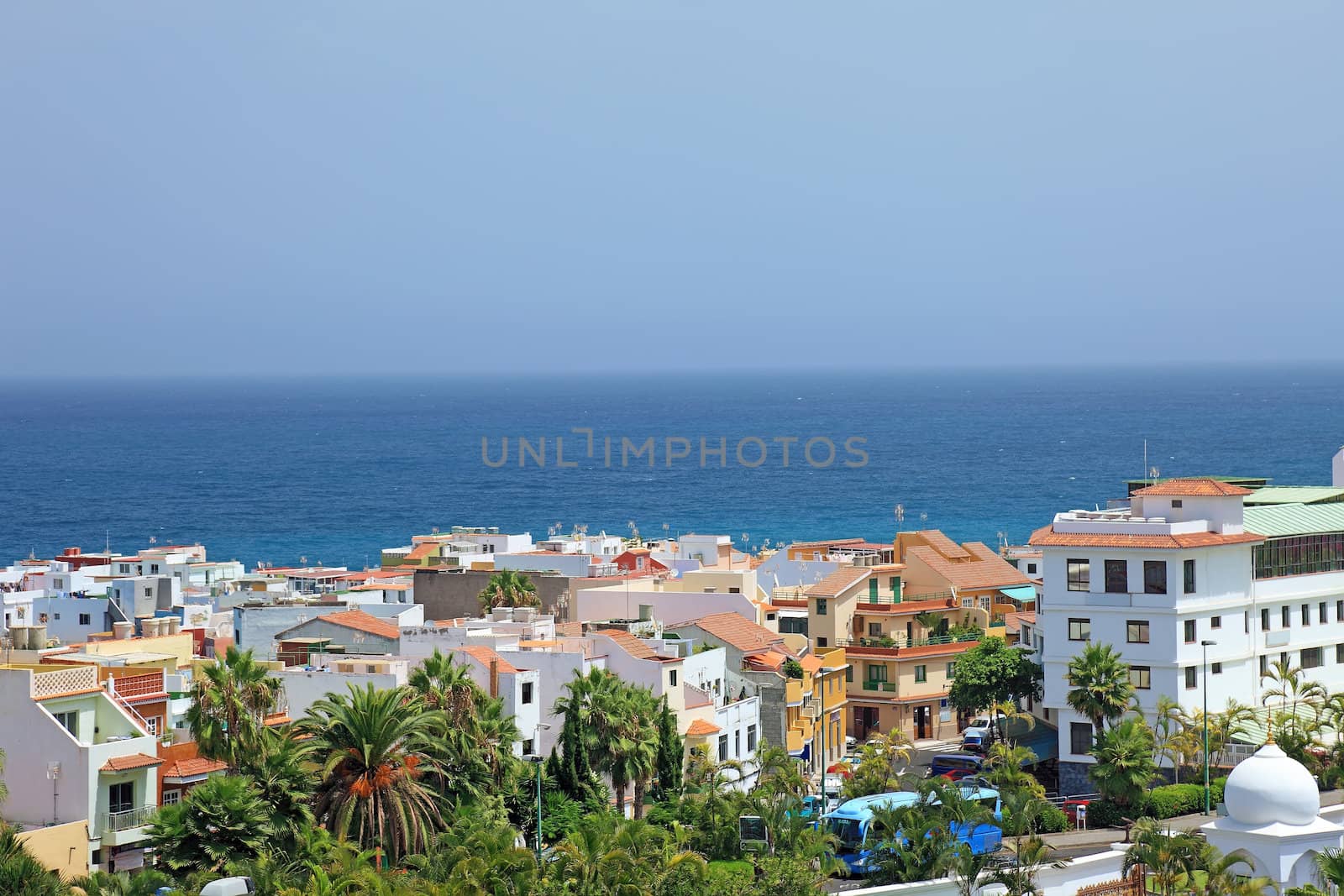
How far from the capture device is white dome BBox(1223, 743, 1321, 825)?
29016 millimetres

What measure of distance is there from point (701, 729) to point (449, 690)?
12.0 m

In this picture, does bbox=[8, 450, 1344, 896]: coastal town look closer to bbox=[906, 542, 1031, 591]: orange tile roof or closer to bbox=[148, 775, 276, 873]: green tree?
bbox=[148, 775, 276, 873]: green tree

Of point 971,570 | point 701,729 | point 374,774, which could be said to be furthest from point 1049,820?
point 971,570

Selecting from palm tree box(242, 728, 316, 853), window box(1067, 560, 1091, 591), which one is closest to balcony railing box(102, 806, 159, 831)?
palm tree box(242, 728, 316, 853)

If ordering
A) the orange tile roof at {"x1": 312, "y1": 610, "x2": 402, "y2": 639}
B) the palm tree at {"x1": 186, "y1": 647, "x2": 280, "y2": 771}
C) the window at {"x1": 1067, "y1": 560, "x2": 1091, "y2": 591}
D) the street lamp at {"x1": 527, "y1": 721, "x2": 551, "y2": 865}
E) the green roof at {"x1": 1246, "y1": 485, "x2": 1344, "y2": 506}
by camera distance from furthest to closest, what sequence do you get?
the green roof at {"x1": 1246, "y1": 485, "x2": 1344, "y2": 506} < the orange tile roof at {"x1": 312, "y1": 610, "x2": 402, "y2": 639} < the window at {"x1": 1067, "y1": 560, "x2": 1091, "y2": 591} < the palm tree at {"x1": 186, "y1": 647, "x2": 280, "y2": 771} < the street lamp at {"x1": 527, "y1": 721, "x2": 551, "y2": 865}

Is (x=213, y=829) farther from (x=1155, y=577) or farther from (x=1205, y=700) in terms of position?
(x=1155, y=577)

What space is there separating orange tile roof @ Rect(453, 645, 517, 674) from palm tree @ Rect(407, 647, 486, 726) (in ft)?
20.6

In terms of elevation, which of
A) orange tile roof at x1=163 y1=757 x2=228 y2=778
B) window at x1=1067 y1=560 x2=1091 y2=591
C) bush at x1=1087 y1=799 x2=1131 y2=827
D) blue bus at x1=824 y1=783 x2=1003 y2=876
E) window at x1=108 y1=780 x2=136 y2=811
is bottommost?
bush at x1=1087 y1=799 x2=1131 y2=827

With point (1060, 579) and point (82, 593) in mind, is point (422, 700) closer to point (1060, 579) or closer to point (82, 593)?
point (1060, 579)

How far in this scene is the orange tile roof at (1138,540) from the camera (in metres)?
56.4

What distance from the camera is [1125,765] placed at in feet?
Result: 167

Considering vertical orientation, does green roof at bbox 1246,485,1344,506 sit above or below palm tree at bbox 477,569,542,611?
above

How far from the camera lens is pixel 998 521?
172 m

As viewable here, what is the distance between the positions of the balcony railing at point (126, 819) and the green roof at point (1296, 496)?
3727 cm
